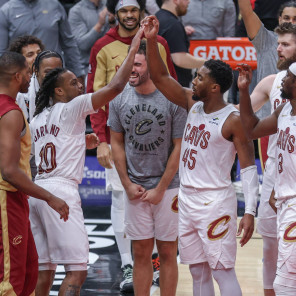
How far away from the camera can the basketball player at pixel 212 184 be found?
4.55 m

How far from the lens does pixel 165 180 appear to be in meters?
5.11

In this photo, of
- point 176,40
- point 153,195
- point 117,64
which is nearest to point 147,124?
point 153,195

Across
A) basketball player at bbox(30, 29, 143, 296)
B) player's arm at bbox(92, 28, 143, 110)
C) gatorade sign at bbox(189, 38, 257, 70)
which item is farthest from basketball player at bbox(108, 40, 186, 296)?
gatorade sign at bbox(189, 38, 257, 70)

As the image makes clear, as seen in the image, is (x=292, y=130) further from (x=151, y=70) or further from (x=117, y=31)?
(x=117, y=31)

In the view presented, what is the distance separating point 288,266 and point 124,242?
7.48 feet

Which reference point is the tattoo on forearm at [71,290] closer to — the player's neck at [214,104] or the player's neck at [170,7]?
the player's neck at [214,104]

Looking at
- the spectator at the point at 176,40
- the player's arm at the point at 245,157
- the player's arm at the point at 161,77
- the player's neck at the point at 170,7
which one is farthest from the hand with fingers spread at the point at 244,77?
the player's neck at the point at 170,7

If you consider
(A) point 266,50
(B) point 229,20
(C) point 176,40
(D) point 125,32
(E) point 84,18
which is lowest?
(A) point 266,50

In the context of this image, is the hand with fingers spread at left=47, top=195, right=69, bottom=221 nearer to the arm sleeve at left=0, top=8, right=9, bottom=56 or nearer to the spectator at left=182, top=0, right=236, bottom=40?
the arm sleeve at left=0, top=8, right=9, bottom=56

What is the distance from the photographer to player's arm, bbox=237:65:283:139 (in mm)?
4384

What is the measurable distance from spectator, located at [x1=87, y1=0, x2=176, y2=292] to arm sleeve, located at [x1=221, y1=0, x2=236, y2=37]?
3.23m

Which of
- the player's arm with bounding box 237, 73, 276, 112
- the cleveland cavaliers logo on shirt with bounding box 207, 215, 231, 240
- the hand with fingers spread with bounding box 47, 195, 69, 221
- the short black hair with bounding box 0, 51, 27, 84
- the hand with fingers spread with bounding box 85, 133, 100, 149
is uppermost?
the short black hair with bounding box 0, 51, 27, 84

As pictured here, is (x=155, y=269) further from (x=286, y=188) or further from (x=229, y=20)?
(x=229, y=20)

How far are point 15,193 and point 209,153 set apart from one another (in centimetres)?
119
